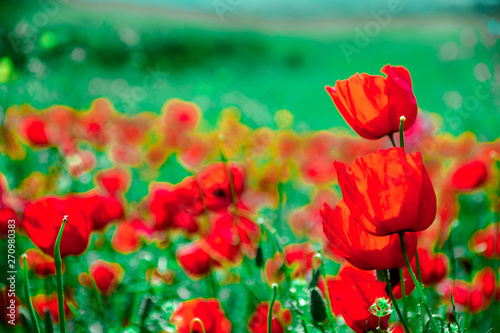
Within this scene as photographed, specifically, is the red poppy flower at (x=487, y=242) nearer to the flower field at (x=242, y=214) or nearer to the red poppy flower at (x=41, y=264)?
the flower field at (x=242, y=214)

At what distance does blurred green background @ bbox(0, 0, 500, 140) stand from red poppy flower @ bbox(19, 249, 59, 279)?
324 mm

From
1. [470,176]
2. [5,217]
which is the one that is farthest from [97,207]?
[470,176]

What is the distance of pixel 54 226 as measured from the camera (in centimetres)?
65

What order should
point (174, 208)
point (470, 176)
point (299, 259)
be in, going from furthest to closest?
point (470, 176), point (174, 208), point (299, 259)

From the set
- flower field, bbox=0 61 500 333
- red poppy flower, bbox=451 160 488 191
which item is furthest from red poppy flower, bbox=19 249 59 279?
red poppy flower, bbox=451 160 488 191

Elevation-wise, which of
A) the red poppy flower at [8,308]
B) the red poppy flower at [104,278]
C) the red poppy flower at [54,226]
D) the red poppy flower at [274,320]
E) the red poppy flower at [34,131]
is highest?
the red poppy flower at [34,131]

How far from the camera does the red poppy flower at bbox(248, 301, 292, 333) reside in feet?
2.16

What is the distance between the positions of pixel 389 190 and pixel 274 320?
28 cm

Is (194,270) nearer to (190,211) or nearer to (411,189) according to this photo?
(190,211)

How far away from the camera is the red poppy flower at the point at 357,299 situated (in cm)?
52

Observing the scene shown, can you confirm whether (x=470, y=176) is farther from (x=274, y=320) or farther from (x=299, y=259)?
(x=274, y=320)

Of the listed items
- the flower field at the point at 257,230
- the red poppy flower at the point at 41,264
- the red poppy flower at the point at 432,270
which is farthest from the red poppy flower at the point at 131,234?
the red poppy flower at the point at 432,270

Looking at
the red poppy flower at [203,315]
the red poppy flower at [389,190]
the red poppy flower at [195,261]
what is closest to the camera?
the red poppy flower at [389,190]

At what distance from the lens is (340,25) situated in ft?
28.1
